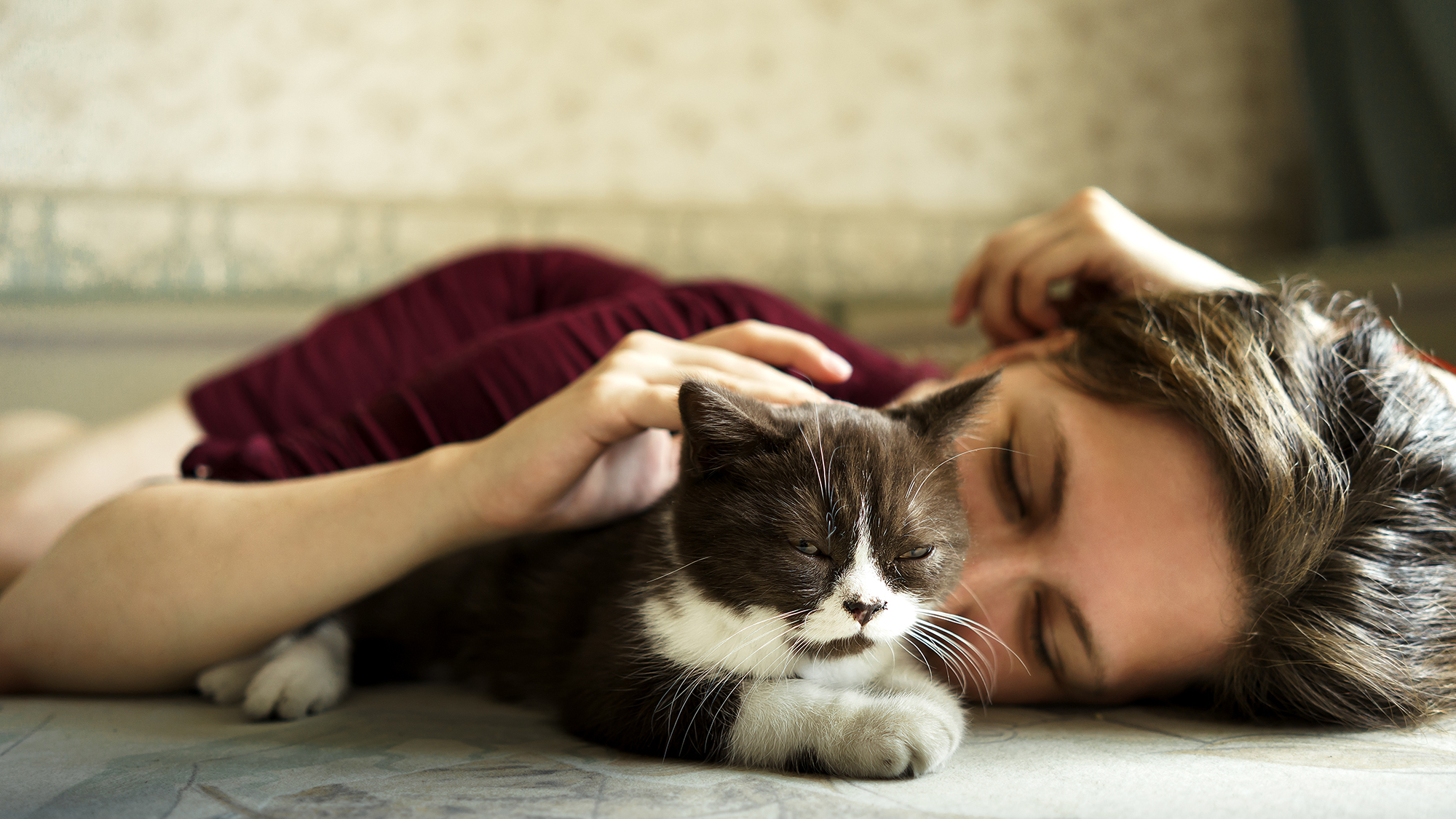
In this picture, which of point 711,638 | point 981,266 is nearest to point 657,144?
point 981,266

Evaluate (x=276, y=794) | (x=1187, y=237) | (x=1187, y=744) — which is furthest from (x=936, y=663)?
(x=1187, y=237)

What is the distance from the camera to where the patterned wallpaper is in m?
2.51

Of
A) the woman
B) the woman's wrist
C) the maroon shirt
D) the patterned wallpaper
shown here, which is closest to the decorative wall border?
the patterned wallpaper

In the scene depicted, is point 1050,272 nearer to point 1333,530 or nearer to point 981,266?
point 981,266

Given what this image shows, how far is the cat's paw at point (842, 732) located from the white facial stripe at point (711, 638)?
3 centimetres

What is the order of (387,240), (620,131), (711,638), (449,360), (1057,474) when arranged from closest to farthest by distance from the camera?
(711,638) < (1057,474) < (449,360) < (387,240) < (620,131)

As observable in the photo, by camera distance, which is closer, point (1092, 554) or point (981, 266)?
point (1092, 554)

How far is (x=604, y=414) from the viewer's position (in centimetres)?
78

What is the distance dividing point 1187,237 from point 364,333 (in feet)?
9.56

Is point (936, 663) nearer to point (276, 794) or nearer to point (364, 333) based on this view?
point (276, 794)

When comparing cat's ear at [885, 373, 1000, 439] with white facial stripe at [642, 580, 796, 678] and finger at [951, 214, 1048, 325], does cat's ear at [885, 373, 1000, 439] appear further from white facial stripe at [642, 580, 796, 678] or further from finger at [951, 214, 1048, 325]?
finger at [951, 214, 1048, 325]

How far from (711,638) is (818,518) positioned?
16 centimetres

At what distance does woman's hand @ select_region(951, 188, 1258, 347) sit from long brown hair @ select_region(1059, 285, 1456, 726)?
27 centimetres

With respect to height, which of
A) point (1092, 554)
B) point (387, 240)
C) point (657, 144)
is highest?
point (657, 144)
